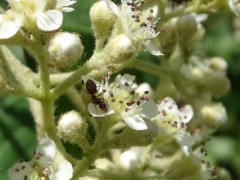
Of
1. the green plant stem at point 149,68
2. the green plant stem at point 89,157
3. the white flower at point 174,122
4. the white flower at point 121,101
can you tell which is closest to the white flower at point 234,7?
the green plant stem at point 149,68

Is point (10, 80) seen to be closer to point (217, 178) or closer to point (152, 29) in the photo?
point (152, 29)

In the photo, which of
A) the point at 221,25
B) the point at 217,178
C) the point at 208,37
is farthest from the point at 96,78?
the point at 221,25

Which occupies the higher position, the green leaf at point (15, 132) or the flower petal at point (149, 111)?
the flower petal at point (149, 111)

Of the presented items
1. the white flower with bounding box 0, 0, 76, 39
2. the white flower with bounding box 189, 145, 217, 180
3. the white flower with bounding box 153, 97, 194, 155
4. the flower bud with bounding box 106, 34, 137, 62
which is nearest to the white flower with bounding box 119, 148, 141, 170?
the white flower with bounding box 153, 97, 194, 155

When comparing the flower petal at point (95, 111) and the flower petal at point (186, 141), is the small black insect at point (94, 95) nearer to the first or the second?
the flower petal at point (95, 111)

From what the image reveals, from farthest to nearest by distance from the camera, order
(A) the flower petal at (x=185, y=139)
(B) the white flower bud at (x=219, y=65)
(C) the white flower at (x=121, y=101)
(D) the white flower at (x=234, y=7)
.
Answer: (B) the white flower bud at (x=219, y=65)
(D) the white flower at (x=234, y=7)
(A) the flower petal at (x=185, y=139)
(C) the white flower at (x=121, y=101)

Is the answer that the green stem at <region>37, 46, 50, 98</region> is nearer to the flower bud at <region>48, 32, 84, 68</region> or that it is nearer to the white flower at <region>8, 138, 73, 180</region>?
the flower bud at <region>48, 32, 84, 68</region>
